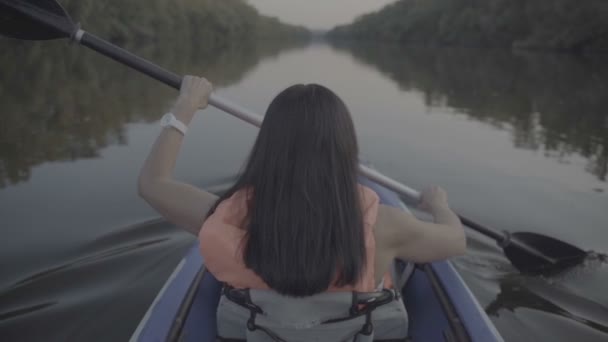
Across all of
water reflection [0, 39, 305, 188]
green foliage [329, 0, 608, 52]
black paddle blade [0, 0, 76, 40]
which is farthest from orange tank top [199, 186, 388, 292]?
green foliage [329, 0, 608, 52]

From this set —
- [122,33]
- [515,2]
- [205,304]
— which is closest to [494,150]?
[205,304]

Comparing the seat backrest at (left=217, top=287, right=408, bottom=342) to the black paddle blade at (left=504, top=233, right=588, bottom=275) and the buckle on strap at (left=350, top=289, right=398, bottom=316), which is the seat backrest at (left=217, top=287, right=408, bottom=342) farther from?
the black paddle blade at (left=504, top=233, right=588, bottom=275)

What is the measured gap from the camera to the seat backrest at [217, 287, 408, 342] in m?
1.53

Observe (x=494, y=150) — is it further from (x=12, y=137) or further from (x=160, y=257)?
(x=12, y=137)

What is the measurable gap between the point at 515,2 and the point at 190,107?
A: 4558 cm

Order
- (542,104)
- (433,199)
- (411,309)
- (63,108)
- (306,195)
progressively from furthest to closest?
(542,104), (63,108), (411,309), (433,199), (306,195)

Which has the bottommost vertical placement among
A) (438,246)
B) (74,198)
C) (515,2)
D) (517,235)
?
(74,198)

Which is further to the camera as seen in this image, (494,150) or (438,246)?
(494,150)

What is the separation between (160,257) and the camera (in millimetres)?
3787

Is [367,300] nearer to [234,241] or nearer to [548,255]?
[234,241]

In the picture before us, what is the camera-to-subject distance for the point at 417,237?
60.8 inches

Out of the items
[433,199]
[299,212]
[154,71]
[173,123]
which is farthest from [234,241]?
[154,71]

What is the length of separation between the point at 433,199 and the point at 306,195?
31.5 inches

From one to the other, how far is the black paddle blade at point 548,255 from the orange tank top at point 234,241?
101 inches
